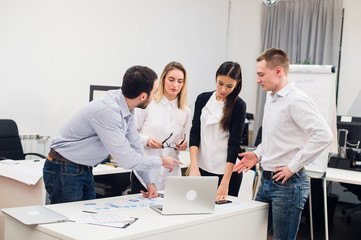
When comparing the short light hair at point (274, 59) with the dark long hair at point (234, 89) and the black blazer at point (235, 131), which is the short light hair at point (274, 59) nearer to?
the dark long hair at point (234, 89)

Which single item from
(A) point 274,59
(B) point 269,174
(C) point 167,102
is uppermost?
(A) point 274,59

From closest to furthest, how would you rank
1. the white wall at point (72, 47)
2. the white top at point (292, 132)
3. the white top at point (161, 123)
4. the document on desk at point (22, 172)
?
the white top at point (292, 132)
the white top at point (161, 123)
the document on desk at point (22, 172)
the white wall at point (72, 47)

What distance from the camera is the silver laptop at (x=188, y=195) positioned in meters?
1.87

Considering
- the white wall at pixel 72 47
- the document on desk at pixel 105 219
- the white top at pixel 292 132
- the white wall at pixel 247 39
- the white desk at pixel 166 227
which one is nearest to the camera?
the white desk at pixel 166 227

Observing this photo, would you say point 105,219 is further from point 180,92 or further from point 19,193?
point 19,193

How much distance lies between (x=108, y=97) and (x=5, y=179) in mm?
1470

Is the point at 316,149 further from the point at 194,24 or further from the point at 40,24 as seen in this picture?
the point at 194,24

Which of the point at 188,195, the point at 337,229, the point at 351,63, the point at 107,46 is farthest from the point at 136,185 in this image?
the point at 351,63

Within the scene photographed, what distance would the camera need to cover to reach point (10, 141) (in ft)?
12.3

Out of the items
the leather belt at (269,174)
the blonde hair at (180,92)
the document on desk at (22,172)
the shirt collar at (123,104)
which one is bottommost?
the document on desk at (22,172)

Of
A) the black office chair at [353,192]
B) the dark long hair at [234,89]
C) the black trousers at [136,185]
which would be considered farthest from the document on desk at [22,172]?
the black office chair at [353,192]

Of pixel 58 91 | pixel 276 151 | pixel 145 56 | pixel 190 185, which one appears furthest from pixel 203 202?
pixel 145 56

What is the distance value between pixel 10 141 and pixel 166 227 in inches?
99.4

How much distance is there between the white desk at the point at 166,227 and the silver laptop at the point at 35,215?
3 centimetres
